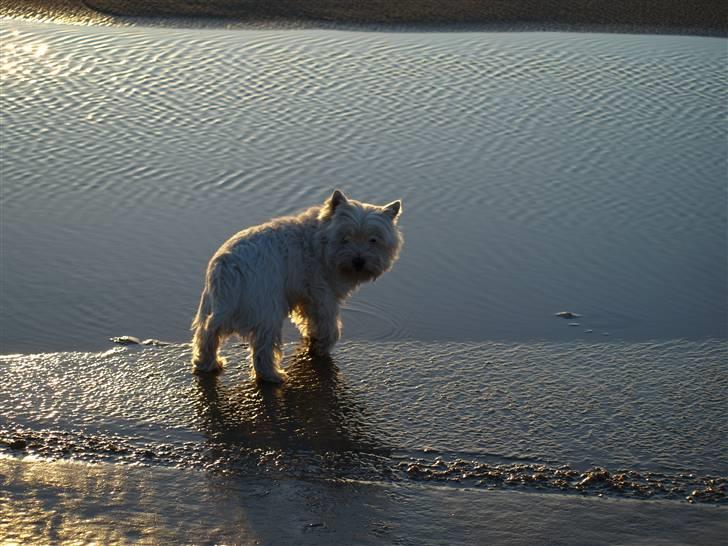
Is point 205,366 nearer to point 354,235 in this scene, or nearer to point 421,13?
point 354,235

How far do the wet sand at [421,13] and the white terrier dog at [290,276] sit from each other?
39.4 feet

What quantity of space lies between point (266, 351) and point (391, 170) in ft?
17.2

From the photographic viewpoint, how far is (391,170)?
13289 mm

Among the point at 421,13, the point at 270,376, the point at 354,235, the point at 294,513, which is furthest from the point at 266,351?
the point at 421,13

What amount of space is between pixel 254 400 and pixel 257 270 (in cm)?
93

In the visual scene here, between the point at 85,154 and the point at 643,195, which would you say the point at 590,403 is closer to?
the point at 643,195

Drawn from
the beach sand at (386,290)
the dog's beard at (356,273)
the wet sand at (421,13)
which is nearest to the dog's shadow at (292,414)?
the beach sand at (386,290)

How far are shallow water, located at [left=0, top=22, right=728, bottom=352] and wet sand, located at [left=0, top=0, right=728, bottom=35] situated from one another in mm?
1007

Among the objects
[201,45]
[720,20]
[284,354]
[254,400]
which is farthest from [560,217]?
[720,20]

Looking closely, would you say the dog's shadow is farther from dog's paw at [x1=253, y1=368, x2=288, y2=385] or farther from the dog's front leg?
the dog's front leg

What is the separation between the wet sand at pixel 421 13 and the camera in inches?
810

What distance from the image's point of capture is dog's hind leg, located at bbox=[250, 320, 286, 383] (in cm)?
841

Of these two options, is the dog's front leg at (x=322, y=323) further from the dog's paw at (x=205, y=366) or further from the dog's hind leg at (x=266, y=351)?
the dog's paw at (x=205, y=366)

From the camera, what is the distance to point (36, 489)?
6.79m
